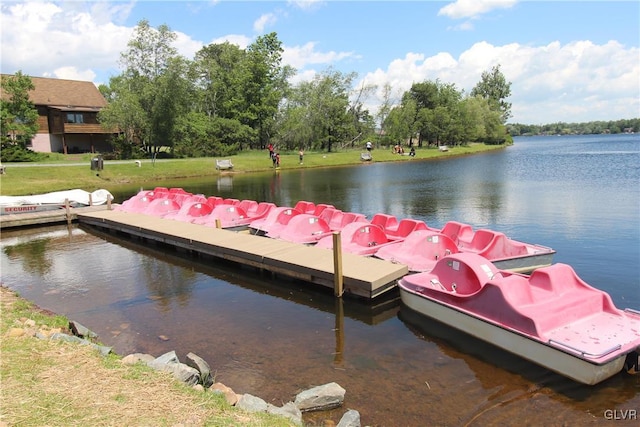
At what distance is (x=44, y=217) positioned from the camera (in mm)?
26266

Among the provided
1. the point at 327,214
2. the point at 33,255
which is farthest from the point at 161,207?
the point at 327,214

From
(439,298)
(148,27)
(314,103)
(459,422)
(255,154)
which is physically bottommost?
(459,422)

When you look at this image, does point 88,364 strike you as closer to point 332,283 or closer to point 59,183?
point 332,283

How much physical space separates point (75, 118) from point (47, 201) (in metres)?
35.5

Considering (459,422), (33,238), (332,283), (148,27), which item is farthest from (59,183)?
(459,422)

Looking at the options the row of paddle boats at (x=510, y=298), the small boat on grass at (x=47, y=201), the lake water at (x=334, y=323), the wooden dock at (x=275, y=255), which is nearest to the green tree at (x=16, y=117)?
the small boat on grass at (x=47, y=201)

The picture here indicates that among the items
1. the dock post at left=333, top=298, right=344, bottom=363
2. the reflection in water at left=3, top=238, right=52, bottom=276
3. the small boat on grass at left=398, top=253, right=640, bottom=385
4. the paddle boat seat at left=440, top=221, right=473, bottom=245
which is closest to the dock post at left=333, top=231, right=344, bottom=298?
the dock post at left=333, top=298, right=344, bottom=363

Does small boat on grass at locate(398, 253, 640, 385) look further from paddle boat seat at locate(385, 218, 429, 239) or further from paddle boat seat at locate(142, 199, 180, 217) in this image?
paddle boat seat at locate(142, 199, 180, 217)

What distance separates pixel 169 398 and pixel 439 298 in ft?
21.7

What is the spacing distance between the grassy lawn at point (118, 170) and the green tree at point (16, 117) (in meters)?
3.02

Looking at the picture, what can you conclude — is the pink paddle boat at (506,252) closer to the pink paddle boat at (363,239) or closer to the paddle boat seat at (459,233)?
the paddle boat seat at (459,233)

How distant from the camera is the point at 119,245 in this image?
2117 centimetres

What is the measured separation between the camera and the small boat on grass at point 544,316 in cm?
797

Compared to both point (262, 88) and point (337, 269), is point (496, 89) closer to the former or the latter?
point (262, 88)
